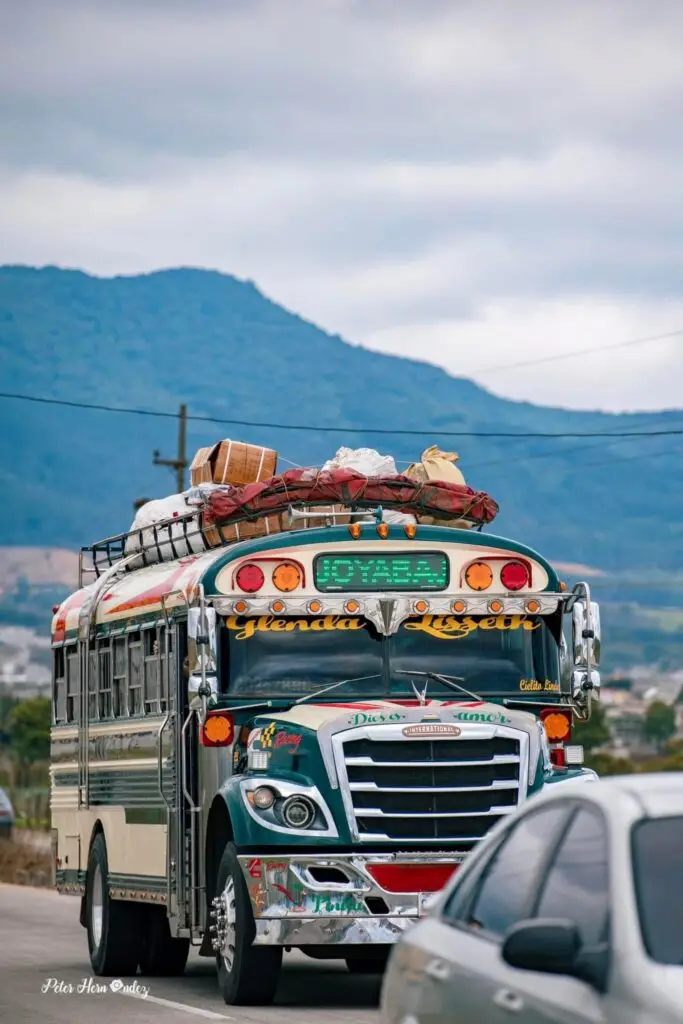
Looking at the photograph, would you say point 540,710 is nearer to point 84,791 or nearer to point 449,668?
point 449,668

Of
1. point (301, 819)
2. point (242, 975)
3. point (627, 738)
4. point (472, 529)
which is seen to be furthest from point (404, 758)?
point (627, 738)

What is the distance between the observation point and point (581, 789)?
6.97 metres

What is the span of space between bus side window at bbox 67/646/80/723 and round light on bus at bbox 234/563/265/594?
175 inches

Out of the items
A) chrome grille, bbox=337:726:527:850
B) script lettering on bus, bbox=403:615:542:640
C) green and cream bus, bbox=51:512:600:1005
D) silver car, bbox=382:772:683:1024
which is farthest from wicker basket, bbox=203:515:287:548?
silver car, bbox=382:772:683:1024

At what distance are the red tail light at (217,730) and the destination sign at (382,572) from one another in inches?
47.1

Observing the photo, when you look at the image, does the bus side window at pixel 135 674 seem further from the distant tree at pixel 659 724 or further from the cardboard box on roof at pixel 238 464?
the distant tree at pixel 659 724

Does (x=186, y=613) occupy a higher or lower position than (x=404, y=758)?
higher

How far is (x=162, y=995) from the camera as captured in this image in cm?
1578

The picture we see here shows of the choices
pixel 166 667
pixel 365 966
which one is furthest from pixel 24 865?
pixel 166 667

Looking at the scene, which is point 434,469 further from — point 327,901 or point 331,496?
point 327,901

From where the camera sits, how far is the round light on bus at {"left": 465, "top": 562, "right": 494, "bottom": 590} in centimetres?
1555

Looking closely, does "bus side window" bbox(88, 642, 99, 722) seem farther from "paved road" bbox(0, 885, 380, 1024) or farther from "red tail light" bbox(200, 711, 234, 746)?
"red tail light" bbox(200, 711, 234, 746)

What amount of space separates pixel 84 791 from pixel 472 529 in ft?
14.2

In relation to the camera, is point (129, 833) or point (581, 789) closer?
point (581, 789)
